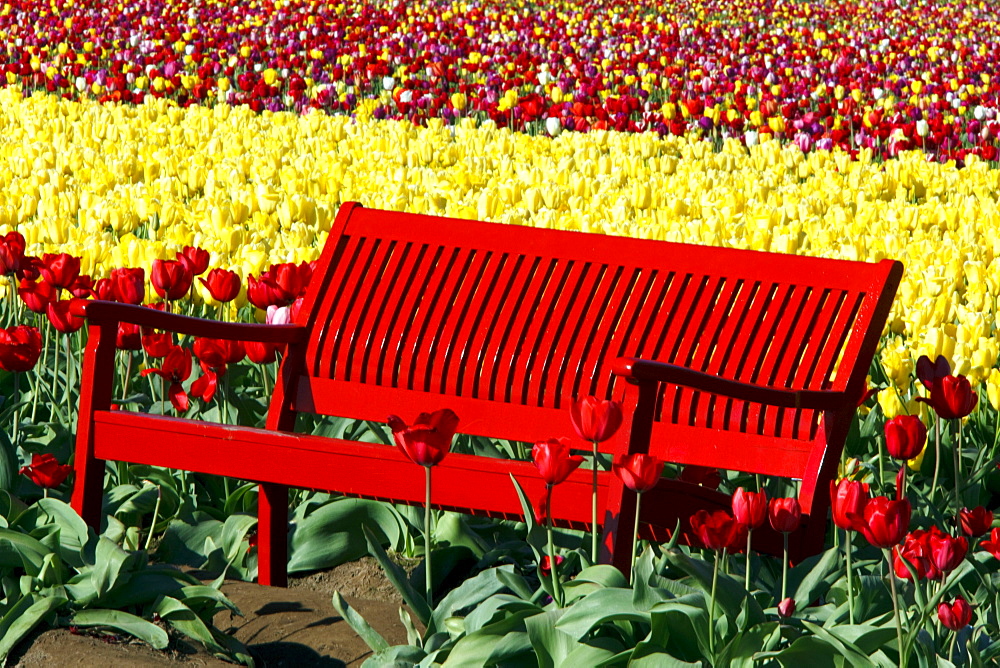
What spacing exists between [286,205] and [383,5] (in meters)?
14.0

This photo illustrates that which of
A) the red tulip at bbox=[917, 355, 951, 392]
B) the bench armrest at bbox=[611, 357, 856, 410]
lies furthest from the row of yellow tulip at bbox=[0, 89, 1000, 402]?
the bench armrest at bbox=[611, 357, 856, 410]

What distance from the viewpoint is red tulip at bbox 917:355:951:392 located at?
102 inches

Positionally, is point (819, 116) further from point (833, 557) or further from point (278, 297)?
point (833, 557)

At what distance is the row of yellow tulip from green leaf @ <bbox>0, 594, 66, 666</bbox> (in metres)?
1.93

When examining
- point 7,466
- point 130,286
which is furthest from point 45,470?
point 130,286

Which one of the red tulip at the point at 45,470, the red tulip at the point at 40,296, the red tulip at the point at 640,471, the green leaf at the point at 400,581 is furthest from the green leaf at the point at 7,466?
the red tulip at the point at 640,471

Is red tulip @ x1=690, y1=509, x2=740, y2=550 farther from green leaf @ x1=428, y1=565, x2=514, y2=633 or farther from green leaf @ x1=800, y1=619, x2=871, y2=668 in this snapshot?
green leaf @ x1=428, y1=565, x2=514, y2=633

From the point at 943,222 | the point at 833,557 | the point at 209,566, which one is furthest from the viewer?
the point at 943,222

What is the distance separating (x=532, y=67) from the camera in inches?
508

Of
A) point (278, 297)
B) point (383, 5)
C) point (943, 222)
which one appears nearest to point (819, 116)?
point (943, 222)

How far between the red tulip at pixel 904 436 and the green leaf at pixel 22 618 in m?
1.45

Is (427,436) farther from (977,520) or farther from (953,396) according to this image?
(953,396)

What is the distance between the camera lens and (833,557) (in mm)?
2424

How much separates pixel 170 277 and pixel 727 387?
57.5 inches
